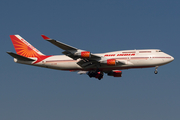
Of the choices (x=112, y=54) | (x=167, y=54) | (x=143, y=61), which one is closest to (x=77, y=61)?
(x=112, y=54)

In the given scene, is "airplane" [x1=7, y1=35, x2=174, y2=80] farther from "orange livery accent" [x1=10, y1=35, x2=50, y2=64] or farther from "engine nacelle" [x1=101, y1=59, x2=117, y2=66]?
"orange livery accent" [x1=10, y1=35, x2=50, y2=64]

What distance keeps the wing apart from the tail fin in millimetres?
10232

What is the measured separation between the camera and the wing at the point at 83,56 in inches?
2078

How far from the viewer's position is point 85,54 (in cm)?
5441

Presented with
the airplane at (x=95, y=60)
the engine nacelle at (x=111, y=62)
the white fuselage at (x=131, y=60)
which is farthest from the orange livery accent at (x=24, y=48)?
the engine nacelle at (x=111, y=62)

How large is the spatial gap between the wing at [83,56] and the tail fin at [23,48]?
10.2m

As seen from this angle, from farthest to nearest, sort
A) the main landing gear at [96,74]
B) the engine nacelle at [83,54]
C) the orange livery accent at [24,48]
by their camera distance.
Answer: the orange livery accent at [24,48] < the main landing gear at [96,74] < the engine nacelle at [83,54]

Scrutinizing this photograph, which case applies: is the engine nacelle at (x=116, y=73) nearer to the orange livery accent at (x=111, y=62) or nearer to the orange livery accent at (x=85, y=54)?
the orange livery accent at (x=111, y=62)

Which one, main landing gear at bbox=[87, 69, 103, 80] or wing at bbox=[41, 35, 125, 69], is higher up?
wing at bbox=[41, 35, 125, 69]

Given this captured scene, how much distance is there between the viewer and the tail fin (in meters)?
63.5

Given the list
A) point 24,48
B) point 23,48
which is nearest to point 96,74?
point 24,48

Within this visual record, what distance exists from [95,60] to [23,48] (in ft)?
54.5

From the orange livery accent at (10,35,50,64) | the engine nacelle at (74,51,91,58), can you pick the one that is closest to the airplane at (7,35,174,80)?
the engine nacelle at (74,51,91,58)

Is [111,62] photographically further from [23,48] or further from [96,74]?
[23,48]
